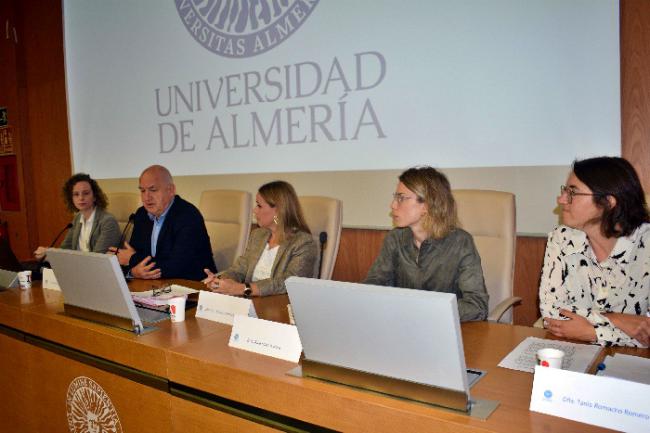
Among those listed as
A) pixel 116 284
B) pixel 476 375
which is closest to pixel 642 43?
pixel 476 375

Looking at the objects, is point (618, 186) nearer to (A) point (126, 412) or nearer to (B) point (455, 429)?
(B) point (455, 429)

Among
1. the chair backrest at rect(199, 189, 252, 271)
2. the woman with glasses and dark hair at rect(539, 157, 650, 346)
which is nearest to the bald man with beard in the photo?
the chair backrest at rect(199, 189, 252, 271)

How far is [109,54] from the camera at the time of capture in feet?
15.0

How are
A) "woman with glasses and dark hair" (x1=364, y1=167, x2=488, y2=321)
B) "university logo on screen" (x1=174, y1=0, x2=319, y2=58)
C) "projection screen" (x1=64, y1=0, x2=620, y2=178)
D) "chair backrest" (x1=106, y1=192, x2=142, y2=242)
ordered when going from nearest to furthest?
"woman with glasses and dark hair" (x1=364, y1=167, x2=488, y2=321) < "projection screen" (x1=64, y1=0, x2=620, y2=178) < "university logo on screen" (x1=174, y1=0, x2=319, y2=58) < "chair backrest" (x1=106, y1=192, x2=142, y2=242)

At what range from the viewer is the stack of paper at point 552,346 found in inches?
49.7

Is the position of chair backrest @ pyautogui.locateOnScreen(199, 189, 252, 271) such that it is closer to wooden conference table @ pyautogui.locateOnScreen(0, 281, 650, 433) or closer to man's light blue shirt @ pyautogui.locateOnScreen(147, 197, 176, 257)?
man's light blue shirt @ pyautogui.locateOnScreen(147, 197, 176, 257)

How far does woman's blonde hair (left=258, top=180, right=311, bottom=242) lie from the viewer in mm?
2488

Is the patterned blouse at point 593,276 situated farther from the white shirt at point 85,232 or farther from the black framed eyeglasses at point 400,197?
the white shirt at point 85,232

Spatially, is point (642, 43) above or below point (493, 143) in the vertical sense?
above

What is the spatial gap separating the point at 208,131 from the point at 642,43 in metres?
2.68

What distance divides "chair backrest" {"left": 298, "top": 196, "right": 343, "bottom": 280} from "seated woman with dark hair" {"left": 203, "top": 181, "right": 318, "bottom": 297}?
0.10 metres

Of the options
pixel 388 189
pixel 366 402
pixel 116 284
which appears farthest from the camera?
pixel 388 189

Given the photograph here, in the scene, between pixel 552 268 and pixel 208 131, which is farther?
pixel 208 131

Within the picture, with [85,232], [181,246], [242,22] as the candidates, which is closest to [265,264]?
[181,246]
